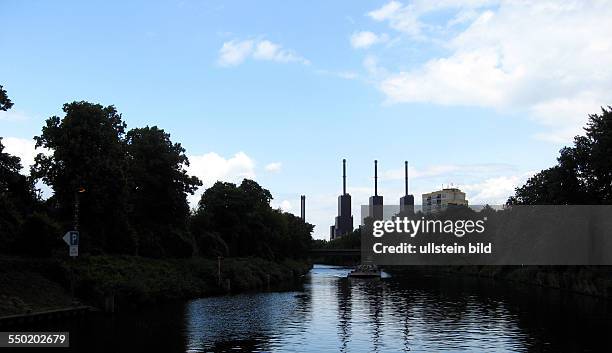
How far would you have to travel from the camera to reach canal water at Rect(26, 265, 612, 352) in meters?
39.2

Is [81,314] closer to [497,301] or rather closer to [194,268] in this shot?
[194,268]

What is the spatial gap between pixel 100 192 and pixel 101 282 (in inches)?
473

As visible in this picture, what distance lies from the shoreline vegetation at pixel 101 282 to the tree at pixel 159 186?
4.99 meters

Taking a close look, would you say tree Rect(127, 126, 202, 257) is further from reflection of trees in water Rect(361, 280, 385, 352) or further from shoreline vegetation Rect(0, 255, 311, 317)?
reflection of trees in water Rect(361, 280, 385, 352)

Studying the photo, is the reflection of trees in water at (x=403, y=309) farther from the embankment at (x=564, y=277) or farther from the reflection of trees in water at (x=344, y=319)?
the embankment at (x=564, y=277)

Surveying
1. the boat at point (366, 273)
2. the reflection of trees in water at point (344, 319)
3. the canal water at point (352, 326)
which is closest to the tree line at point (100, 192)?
the canal water at point (352, 326)

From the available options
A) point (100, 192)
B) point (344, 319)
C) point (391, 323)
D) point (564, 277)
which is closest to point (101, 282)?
point (100, 192)

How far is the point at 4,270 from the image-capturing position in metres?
50.4

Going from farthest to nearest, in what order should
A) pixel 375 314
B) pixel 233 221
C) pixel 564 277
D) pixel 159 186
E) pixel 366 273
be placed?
1. pixel 366 273
2. pixel 233 221
3. pixel 564 277
4. pixel 159 186
5. pixel 375 314

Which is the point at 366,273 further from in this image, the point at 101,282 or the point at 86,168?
the point at 101,282

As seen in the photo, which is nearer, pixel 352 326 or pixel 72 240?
pixel 352 326

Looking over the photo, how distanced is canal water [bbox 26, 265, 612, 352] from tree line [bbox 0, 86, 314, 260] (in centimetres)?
Result: 1262

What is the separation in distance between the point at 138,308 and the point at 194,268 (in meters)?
25.8

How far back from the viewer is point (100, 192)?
64875 millimetres
